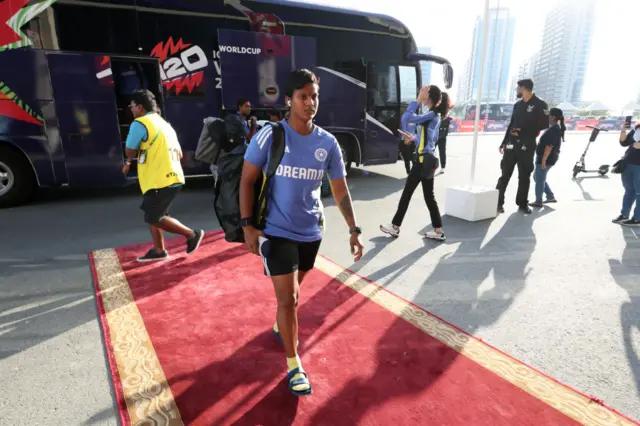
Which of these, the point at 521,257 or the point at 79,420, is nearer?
the point at 79,420

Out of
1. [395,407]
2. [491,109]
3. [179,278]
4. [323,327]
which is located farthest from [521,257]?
[491,109]

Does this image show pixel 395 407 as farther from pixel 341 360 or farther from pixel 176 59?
pixel 176 59

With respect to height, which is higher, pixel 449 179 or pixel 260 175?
pixel 260 175

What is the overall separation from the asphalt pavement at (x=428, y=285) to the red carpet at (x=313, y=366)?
18cm

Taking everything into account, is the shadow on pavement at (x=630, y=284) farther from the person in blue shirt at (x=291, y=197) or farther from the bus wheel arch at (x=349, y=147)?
the bus wheel arch at (x=349, y=147)

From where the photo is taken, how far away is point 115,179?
6906mm

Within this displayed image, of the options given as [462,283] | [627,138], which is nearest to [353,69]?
[627,138]

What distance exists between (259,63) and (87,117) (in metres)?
3.07

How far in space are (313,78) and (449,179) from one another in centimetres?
832

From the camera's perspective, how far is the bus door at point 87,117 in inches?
247

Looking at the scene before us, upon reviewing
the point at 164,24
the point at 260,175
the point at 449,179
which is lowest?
the point at 449,179

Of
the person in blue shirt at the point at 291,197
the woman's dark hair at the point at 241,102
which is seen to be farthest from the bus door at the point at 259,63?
the person in blue shirt at the point at 291,197

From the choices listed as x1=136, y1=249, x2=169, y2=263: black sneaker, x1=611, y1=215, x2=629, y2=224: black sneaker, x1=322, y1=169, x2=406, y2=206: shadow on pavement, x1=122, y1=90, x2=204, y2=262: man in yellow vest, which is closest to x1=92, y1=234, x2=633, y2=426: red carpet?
x1=136, y1=249, x2=169, y2=263: black sneaker

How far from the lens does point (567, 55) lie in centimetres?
9188
